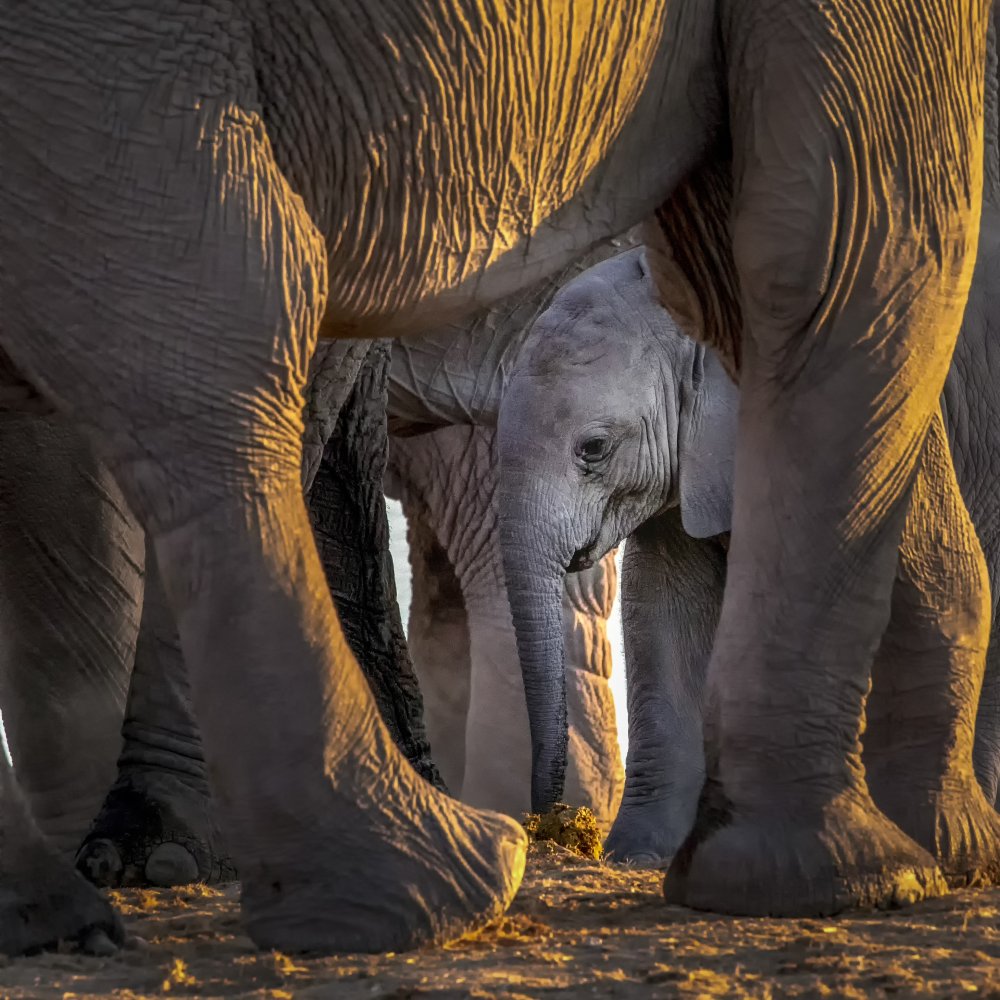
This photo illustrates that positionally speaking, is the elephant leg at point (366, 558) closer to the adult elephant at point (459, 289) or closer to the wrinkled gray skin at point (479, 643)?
the adult elephant at point (459, 289)

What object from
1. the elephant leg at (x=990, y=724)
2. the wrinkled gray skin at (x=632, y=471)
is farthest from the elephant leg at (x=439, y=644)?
the elephant leg at (x=990, y=724)

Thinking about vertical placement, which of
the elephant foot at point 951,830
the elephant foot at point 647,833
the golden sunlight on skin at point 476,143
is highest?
the golden sunlight on skin at point 476,143

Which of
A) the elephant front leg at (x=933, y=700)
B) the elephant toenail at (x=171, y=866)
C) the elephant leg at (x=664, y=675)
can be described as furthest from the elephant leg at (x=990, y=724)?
the elephant toenail at (x=171, y=866)

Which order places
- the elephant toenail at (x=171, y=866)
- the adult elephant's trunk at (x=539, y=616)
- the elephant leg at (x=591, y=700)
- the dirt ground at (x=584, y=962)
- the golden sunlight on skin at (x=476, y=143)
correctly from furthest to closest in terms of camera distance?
the elephant leg at (x=591, y=700) → the adult elephant's trunk at (x=539, y=616) → the elephant toenail at (x=171, y=866) → the golden sunlight on skin at (x=476, y=143) → the dirt ground at (x=584, y=962)

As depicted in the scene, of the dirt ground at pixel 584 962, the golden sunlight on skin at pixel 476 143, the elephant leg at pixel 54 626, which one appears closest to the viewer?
the dirt ground at pixel 584 962

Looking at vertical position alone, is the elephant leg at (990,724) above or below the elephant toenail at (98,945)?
above

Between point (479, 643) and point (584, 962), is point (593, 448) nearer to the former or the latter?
point (479, 643)

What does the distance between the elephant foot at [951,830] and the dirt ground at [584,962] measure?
30 cm

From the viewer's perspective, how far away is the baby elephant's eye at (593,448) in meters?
4.78

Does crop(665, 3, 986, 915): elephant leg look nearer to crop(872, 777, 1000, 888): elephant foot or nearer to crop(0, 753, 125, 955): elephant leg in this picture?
crop(872, 777, 1000, 888): elephant foot

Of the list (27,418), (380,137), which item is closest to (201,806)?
(27,418)

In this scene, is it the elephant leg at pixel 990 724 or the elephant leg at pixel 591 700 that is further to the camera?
the elephant leg at pixel 591 700

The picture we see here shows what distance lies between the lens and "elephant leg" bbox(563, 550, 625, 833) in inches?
211

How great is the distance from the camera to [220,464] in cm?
200
